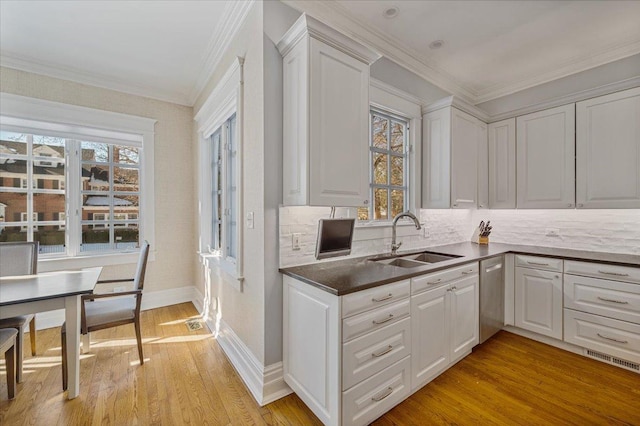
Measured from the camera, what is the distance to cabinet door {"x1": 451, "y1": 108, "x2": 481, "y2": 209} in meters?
2.98

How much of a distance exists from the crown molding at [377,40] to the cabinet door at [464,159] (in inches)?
23.6

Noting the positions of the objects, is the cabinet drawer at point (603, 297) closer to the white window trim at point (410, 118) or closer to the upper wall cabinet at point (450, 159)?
the upper wall cabinet at point (450, 159)

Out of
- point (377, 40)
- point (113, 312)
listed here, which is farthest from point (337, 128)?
point (113, 312)

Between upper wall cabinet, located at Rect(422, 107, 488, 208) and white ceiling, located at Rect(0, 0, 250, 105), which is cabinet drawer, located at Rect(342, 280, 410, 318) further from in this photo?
white ceiling, located at Rect(0, 0, 250, 105)

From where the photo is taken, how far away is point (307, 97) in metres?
1.77

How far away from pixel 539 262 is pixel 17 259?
493 centimetres

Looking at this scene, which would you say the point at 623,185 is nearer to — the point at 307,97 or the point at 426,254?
the point at 426,254

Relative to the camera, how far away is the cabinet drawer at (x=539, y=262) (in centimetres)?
271

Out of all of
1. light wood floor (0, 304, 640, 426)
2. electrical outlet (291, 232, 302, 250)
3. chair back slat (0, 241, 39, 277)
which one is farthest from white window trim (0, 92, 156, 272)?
electrical outlet (291, 232, 302, 250)

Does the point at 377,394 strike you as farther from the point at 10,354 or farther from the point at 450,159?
the point at 10,354

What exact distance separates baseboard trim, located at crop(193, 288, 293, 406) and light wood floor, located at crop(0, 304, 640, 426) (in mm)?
56

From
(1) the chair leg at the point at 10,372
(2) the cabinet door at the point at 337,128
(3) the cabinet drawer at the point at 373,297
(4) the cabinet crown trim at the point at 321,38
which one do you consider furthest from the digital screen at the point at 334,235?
(1) the chair leg at the point at 10,372

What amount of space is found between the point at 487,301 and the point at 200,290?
11.3ft

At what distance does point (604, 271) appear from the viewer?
2.42 m
